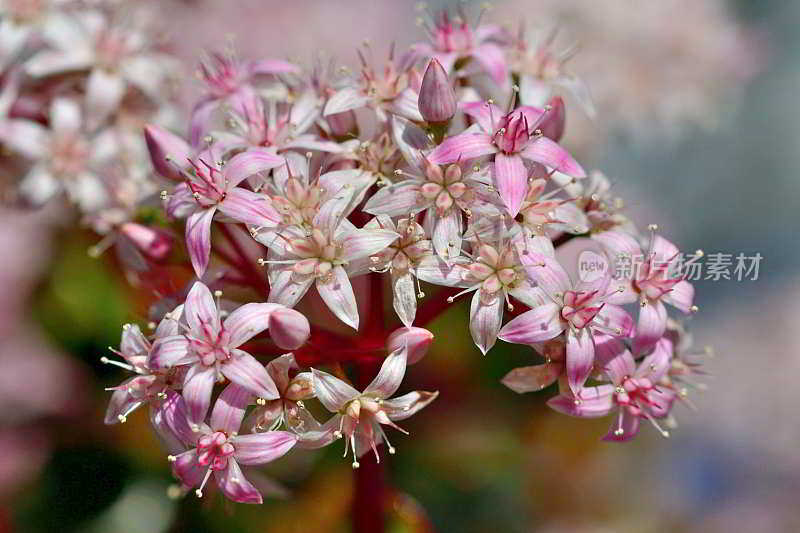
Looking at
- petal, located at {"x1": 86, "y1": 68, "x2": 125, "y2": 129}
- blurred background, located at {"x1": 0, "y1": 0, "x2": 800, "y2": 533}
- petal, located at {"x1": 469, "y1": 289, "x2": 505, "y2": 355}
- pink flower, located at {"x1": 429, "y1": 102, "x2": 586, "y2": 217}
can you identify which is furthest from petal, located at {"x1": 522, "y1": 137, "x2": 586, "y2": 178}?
petal, located at {"x1": 86, "y1": 68, "x2": 125, "y2": 129}

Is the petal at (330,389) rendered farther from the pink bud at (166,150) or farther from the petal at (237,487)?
the pink bud at (166,150)

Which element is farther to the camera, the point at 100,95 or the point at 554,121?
the point at 100,95

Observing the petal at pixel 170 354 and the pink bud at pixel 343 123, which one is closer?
the petal at pixel 170 354

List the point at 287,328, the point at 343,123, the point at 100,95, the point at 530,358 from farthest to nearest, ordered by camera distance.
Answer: the point at 530,358
the point at 100,95
the point at 343,123
the point at 287,328

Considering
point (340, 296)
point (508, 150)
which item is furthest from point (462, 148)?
point (340, 296)

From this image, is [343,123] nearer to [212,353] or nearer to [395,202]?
[395,202]

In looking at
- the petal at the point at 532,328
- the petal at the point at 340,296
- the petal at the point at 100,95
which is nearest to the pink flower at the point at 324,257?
the petal at the point at 340,296

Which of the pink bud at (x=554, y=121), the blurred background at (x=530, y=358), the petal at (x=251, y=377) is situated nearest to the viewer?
the petal at (x=251, y=377)
